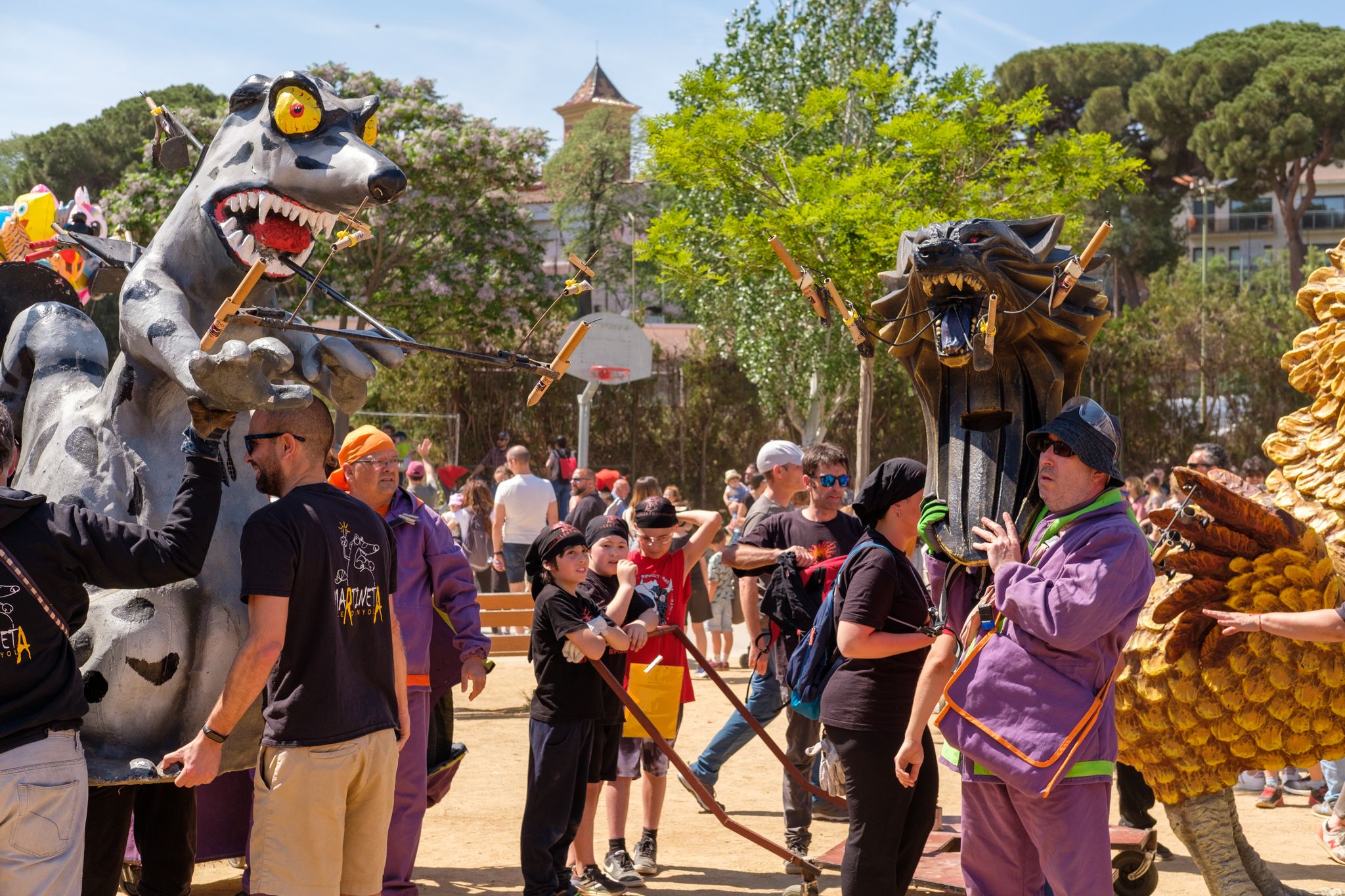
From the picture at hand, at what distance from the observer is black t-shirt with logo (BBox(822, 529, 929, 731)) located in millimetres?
4051

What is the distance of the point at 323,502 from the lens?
346cm

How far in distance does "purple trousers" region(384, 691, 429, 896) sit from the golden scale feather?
2.52 m

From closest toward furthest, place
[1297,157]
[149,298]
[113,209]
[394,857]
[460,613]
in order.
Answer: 1. [149,298]
2. [394,857]
3. [460,613]
4. [113,209]
5. [1297,157]

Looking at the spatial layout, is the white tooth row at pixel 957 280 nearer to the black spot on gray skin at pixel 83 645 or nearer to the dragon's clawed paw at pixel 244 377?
the dragon's clawed paw at pixel 244 377

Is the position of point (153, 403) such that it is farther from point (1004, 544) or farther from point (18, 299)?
point (1004, 544)

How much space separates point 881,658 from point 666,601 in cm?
189

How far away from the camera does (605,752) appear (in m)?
5.20

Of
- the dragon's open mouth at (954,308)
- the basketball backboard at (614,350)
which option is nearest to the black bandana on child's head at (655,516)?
the dragon's open mouth at (954,308)

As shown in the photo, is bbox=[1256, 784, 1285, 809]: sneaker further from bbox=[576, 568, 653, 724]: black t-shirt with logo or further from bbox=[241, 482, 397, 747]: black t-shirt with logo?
bbox=[241, 482, 397, 747]: black t-shirt with logo

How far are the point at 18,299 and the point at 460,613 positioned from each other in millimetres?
2209

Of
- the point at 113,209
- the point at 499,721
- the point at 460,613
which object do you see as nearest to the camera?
the point at 460,613

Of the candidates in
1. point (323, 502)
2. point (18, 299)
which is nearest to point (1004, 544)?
point (323, 502)

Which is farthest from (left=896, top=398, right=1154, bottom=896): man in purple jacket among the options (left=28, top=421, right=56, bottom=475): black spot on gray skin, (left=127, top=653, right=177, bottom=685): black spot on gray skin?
(left=28, top=421, right=56, bottom=475): black spot on gray skin

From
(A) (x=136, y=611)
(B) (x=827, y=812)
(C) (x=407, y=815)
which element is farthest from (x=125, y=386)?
(B) (x=827, y=812)
